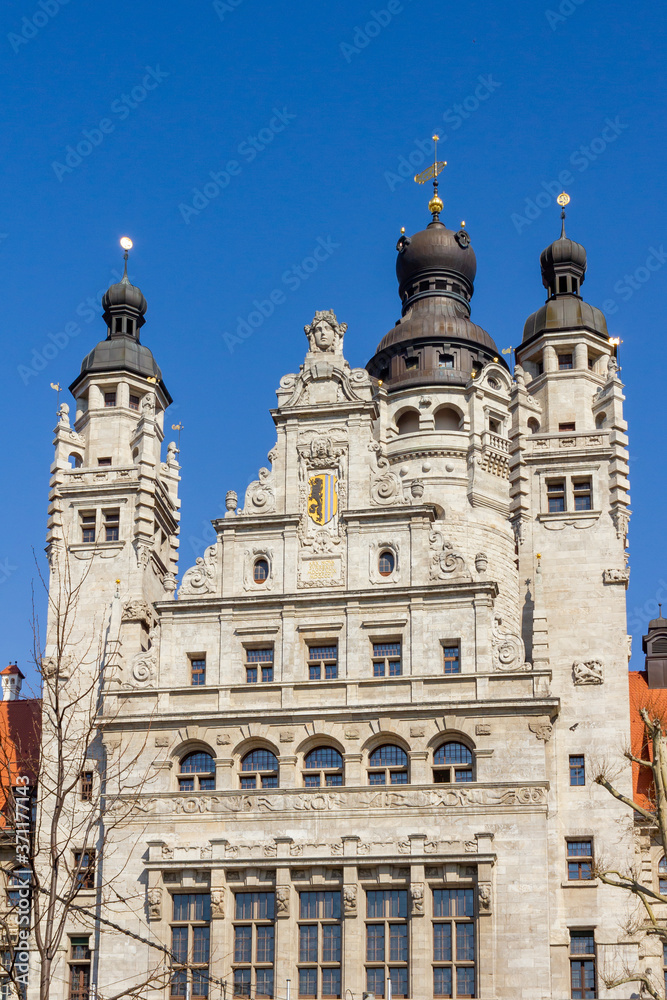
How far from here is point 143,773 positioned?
46094mm

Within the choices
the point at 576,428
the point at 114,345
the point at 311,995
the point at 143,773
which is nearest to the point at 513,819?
the point at 311,995

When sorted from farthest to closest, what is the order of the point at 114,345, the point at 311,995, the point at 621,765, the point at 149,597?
the point at 114,345, the point at 149,597, the point at 621,765, the point at 311,995

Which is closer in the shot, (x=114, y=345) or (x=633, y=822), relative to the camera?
(x=633, y=822)

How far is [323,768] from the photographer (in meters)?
45.5

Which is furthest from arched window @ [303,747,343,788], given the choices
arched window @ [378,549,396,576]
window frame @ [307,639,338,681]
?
arched window @ [378,549,396,576]

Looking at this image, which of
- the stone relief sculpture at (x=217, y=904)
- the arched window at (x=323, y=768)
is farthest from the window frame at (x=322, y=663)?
the stone relief sculpture at (x=217, y=904)

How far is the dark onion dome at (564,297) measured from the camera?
5438 cm

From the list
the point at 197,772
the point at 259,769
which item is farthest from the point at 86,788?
the point at 259,769

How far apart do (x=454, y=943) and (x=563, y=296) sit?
80.5 feet

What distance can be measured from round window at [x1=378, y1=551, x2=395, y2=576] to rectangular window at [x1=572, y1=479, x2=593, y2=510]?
6.91 meters

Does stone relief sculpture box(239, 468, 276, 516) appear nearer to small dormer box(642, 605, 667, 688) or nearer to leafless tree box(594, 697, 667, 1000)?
leafless tree box(594, 697, 667, 1000)

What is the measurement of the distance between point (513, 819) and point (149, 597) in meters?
15.3

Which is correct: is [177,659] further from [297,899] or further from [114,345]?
[114,345]

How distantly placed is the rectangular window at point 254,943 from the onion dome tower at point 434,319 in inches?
881
